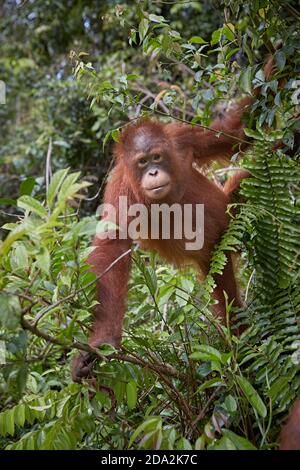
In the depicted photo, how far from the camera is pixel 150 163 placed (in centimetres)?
364

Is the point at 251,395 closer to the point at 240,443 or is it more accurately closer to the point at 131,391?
the point at 240,443

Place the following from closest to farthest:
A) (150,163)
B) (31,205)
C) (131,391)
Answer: (31,205), (131,391), (150,163)

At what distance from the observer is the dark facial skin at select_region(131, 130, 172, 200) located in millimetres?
3496

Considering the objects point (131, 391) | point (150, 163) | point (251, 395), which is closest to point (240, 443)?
point (251, 395)

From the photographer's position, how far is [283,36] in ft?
9.98

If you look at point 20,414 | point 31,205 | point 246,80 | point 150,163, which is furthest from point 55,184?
point 150,163

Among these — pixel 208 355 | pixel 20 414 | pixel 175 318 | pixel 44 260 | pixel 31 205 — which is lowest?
pixel 20 414

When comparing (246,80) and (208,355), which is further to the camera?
(246,80)

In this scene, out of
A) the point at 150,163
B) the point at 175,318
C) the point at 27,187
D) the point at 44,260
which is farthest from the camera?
the point at 150,163

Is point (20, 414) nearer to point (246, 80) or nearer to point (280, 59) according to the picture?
point (246, 80)

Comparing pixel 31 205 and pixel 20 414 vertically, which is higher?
pixel 31 205

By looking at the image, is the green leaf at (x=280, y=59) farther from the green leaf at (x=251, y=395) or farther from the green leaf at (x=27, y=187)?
the green leaf at (x=251, y=395)

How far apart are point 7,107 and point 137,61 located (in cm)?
219

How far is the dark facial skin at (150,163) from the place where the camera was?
3496 millimetres
